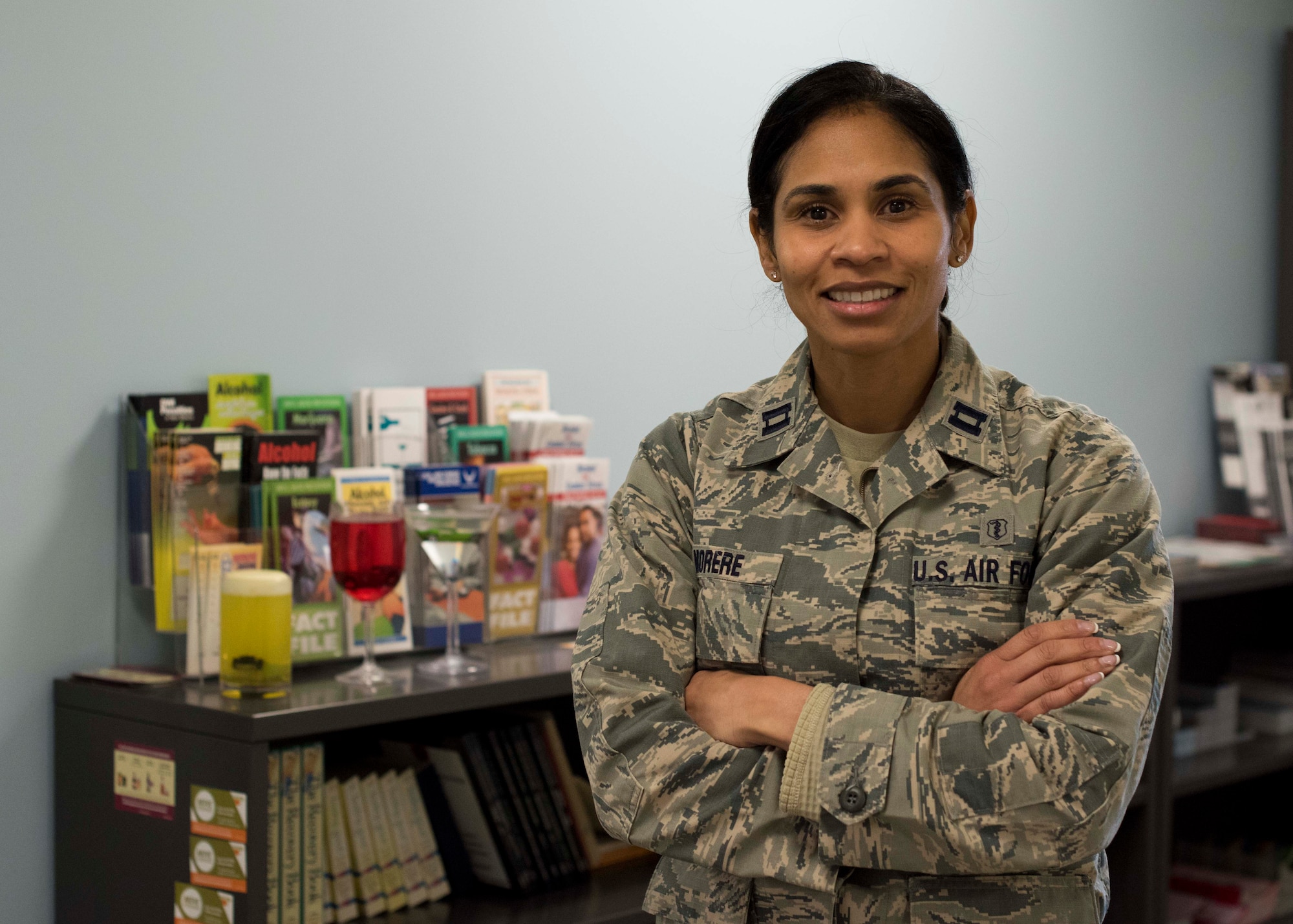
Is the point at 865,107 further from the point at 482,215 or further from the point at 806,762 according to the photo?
the point at 482,215

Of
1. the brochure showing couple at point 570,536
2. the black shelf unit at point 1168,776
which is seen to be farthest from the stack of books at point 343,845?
the black shelf unit at point 1168,776

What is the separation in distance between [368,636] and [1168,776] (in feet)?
6.12

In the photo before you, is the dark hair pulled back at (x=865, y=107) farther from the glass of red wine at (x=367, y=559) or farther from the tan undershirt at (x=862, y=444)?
the glass of red wine at (x=367, y=559)

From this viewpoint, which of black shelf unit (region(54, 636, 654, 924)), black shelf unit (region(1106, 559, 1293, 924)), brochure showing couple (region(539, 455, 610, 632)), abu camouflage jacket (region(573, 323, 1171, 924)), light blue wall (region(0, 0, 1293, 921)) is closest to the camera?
abu camouflage jacket (region(573, 323, 1171, 924))

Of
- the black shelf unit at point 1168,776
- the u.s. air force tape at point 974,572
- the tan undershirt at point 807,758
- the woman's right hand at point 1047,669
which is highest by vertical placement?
the u.s. air force tape at point 974,572

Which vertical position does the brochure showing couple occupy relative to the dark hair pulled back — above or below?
below

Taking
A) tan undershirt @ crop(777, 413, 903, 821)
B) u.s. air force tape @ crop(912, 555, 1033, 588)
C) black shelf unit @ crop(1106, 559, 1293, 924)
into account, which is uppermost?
u.s. air force tape @ crop(912, 555, 1033, 588)

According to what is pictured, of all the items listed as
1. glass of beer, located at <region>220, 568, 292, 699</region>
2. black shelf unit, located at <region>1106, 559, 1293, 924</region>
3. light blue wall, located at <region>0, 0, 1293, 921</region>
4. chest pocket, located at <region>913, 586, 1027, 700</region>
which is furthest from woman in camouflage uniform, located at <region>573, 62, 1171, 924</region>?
black shelf unit, located at <region>1106, 559, 1293, 924</region>

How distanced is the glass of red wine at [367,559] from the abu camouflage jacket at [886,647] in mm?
500

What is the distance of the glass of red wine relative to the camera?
185cm

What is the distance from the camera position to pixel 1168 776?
9.33 ft

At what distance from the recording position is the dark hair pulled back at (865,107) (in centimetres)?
137

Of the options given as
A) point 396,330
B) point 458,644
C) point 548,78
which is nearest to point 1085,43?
point 548,78

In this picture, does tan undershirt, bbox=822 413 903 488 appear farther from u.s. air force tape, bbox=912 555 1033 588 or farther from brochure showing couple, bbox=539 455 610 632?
brochure showing couple, bbox=539 455 610 632
